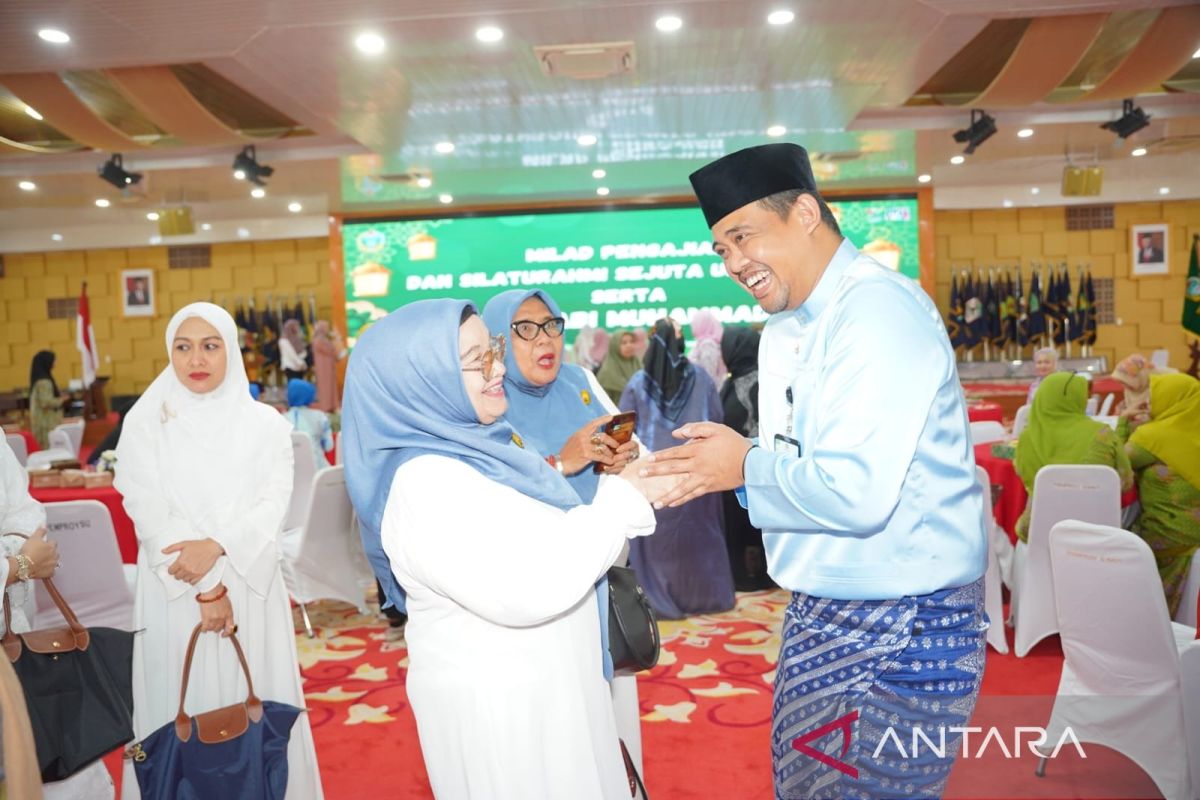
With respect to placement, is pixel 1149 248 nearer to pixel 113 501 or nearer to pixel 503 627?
pixel 113 501

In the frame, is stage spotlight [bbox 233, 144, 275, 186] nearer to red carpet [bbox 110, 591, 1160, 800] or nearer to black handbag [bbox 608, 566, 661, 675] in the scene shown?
red carpet [bbox 110, 591, 1160, 800]

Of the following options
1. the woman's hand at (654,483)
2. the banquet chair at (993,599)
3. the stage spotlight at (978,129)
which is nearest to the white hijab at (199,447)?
the woman's hand at (654,483)

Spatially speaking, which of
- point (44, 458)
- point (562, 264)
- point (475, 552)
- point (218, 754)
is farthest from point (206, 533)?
point (562, 264)

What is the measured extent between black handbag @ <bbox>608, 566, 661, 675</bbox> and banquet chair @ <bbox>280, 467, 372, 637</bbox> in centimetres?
317

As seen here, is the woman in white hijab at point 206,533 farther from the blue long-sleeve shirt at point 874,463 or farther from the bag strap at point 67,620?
the blue long-sleeve shirt at point 874,463

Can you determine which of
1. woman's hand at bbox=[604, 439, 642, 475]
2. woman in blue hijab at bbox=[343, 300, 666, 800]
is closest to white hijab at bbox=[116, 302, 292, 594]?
woman's hand at bbox=[604, 439, 642, 475]

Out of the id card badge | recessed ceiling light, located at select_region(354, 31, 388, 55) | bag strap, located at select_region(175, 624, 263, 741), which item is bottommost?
bag strap, located at select_region(175, 624, 263, 741)

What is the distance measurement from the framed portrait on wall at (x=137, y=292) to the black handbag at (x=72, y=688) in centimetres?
1388

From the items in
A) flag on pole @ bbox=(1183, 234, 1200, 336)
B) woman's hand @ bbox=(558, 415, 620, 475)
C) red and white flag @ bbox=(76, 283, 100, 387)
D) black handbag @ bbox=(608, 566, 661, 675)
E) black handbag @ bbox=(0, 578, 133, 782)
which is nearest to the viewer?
black handbag @ bbox=(608, 566, 661, 675)

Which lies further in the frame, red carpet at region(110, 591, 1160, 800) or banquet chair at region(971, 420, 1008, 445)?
banquet chair at region(971, 420, 1008, 445)

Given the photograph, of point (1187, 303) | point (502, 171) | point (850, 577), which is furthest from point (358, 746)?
point (1187, 303)

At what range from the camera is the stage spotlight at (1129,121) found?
322 inches

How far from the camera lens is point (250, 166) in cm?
876

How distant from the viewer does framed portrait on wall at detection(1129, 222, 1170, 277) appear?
529 inches
